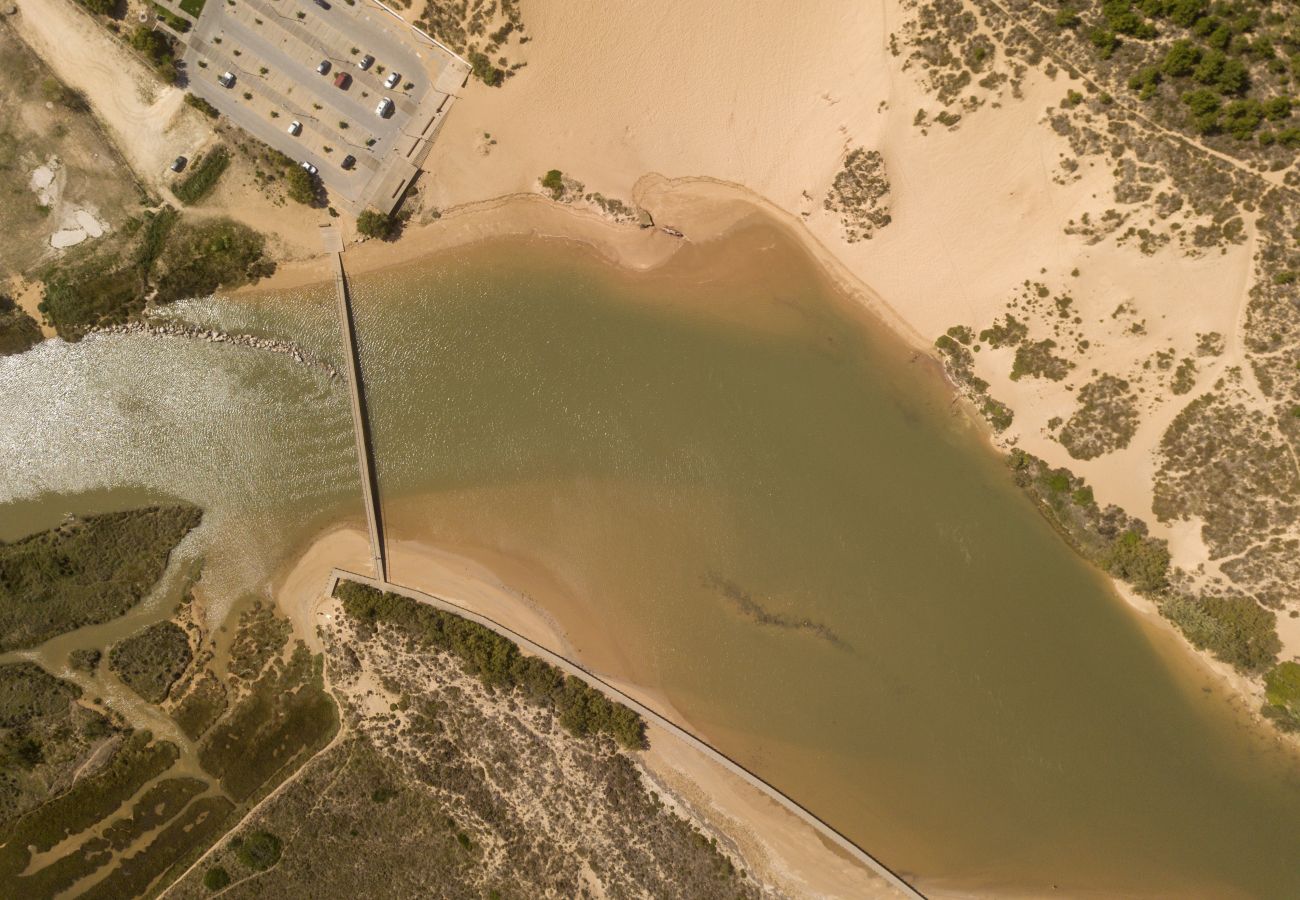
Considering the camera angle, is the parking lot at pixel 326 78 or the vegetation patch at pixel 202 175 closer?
the parking lot at pixel 326 78

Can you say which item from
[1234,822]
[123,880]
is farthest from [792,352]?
[123,880]

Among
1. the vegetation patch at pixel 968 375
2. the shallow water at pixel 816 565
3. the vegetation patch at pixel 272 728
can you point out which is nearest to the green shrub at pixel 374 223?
the shallow water at pixel 816 565

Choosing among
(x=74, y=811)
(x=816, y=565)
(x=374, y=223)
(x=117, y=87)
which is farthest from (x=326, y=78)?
(x=74, y=811)

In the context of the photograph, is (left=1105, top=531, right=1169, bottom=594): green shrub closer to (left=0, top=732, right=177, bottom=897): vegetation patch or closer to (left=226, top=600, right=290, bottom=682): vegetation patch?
(left=226, top=600, right=290, bottom=682): vegetation patch

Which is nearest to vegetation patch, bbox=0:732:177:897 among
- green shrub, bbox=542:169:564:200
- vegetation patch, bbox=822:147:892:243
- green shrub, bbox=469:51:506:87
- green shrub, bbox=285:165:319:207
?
green shrub, bbox=285:165:319:207

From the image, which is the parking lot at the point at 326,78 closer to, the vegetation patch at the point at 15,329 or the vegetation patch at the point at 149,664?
the vegetation patch at the point at 15,329
